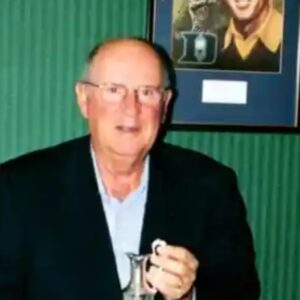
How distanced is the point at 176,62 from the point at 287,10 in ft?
1.11

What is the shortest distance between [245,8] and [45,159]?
68 cm

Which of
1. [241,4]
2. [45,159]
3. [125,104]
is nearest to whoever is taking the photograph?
[125,104]

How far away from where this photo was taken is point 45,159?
63.8 inches

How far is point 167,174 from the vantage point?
169 centimetres

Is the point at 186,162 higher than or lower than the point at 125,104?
lower

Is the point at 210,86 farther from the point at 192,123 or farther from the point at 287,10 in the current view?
the point at 287,10

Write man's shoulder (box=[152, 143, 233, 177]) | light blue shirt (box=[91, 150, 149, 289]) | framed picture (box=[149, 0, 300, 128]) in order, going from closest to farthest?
light blue shirt (box=[91, 150, 149, 289]), man's shoulder (box=[152, 143, 233, 177]), framed picture (box=[149, 0, 300, 128])

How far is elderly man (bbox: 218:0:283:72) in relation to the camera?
1.86 m

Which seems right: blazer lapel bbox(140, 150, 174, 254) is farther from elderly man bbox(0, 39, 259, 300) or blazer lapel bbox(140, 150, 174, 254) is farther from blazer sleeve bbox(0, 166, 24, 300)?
blazer sleeve bbox(0, 166, 24, 300)

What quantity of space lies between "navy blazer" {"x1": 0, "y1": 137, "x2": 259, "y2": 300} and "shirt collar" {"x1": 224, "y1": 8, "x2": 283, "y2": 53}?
374mm

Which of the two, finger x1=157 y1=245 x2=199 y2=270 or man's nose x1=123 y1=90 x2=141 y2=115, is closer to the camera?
finger x1=157 y1=245 x2=199 y2=270

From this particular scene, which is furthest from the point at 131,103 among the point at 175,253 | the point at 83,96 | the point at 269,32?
the point at 269,32

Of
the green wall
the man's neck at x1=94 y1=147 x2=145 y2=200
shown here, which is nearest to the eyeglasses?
the man's neck at x1=94 y1=147 x2=145 y2=200

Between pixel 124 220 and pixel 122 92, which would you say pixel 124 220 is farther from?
pixel 122 92
